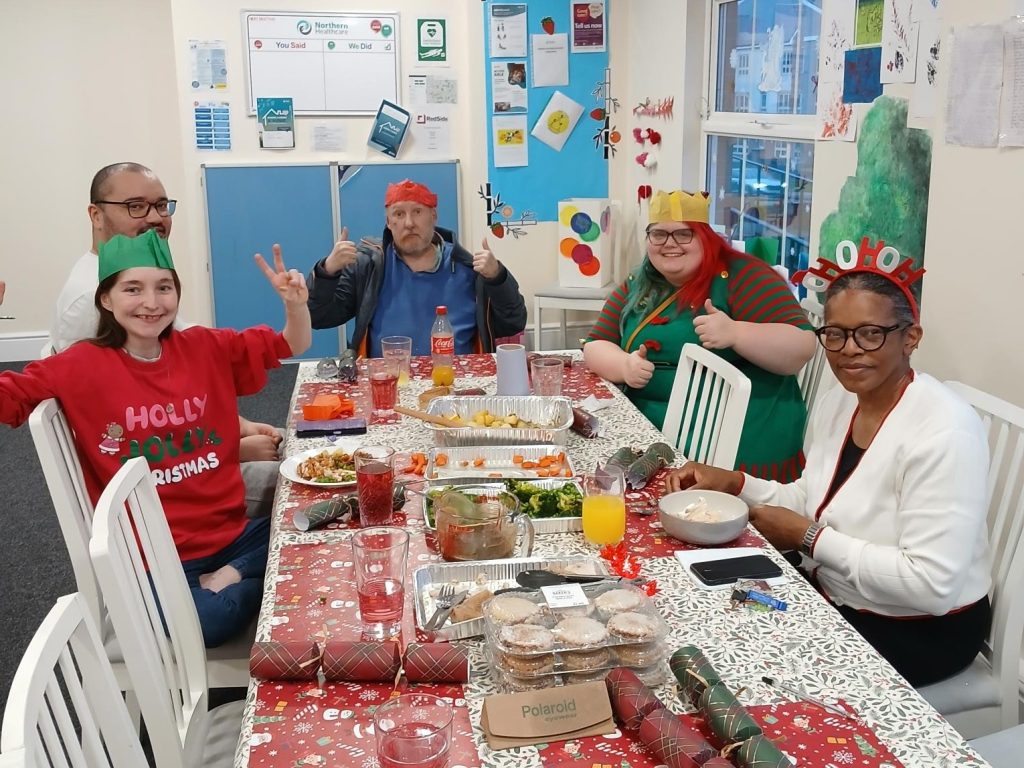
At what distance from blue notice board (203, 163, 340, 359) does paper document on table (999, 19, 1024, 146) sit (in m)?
4.11

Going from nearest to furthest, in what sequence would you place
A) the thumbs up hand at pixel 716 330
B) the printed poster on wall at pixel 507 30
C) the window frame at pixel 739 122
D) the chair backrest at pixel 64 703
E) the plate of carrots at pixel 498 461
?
the chair backrest at pixel 64 703
the plate of carrots at pixel 498 461
the thumbs up hand at pixel 716 330
the window frame at pixel 739 122
the printed poster on wall at pixel 507 30

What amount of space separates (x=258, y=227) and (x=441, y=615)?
4.60 metres

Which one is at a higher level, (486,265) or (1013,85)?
(1013,85)

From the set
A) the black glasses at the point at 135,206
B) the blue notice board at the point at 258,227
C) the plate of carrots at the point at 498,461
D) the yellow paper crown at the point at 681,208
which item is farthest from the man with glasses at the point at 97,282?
the blue notice board at the point at 258,227

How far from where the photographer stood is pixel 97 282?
8.17 feet

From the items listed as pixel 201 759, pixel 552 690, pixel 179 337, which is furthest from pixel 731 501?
pixel 179 337

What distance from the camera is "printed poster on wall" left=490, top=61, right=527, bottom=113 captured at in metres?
5.42

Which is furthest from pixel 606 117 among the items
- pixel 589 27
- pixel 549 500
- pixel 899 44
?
pixel 549 500

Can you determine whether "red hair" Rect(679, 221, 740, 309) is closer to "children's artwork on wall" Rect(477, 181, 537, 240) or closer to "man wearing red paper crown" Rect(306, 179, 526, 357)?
"man wearing red paper crown" Rect(306, 179, 526, 357)

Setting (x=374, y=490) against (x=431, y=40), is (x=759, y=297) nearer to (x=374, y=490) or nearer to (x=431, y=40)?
(x=374, y=490)

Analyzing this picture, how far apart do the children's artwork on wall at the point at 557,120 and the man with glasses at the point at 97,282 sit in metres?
2.94

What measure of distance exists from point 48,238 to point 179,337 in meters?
4.26

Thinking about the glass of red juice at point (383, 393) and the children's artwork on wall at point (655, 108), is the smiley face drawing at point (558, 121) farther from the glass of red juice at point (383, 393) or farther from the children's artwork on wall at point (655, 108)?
the glass of red juice at point (383, 393)

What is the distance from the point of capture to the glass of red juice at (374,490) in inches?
71.9
